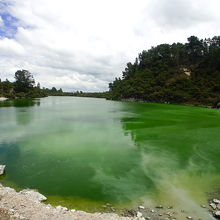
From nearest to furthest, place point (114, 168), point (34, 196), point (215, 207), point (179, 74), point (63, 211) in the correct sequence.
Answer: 1. point (63, 211)
2. point (215, 207)
3. point (34, 196)
4. point (114, 168)
5. point (179, 74)

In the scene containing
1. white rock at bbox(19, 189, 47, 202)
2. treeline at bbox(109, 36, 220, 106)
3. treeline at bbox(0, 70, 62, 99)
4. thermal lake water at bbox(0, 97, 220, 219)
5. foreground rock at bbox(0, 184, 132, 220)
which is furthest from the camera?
treeline at bbox(0, 70, 62, 99)

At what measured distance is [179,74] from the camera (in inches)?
3238

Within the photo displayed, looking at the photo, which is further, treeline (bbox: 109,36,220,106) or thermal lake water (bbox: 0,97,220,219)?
treeline (bbox: 109,36,220,106)

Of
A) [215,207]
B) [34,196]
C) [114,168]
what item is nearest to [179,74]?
[114,168]

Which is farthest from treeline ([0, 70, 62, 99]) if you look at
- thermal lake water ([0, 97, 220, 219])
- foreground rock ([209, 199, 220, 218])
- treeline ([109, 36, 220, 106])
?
foreground rock ([209, 199, 220, 218])

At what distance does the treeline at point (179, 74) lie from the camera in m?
64.9

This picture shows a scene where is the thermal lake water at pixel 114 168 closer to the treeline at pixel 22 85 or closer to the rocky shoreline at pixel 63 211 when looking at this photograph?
the rocky shoreline at pixel 63 211

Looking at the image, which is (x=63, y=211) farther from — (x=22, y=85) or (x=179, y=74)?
(x=22, y=85)

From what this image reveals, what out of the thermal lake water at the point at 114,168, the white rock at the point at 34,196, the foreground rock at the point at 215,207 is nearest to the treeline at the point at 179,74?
the thermal lake water at the point at 114,168

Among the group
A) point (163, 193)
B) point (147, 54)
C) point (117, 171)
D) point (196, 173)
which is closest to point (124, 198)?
point (163, 193)

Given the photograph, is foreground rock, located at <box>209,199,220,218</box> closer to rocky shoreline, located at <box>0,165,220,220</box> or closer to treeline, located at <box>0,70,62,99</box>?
rocky shoreline, located at <box>0,165,220,220</box>

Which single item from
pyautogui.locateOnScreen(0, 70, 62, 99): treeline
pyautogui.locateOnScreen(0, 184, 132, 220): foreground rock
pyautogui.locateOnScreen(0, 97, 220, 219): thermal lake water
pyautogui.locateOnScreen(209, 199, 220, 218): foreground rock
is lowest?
pyautogui.locateOnScreen(0, 97, 220, 219): thermal lake water

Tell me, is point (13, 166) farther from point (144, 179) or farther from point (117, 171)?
point (144, 179)

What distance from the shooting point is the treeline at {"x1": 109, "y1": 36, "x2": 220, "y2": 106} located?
213ft
